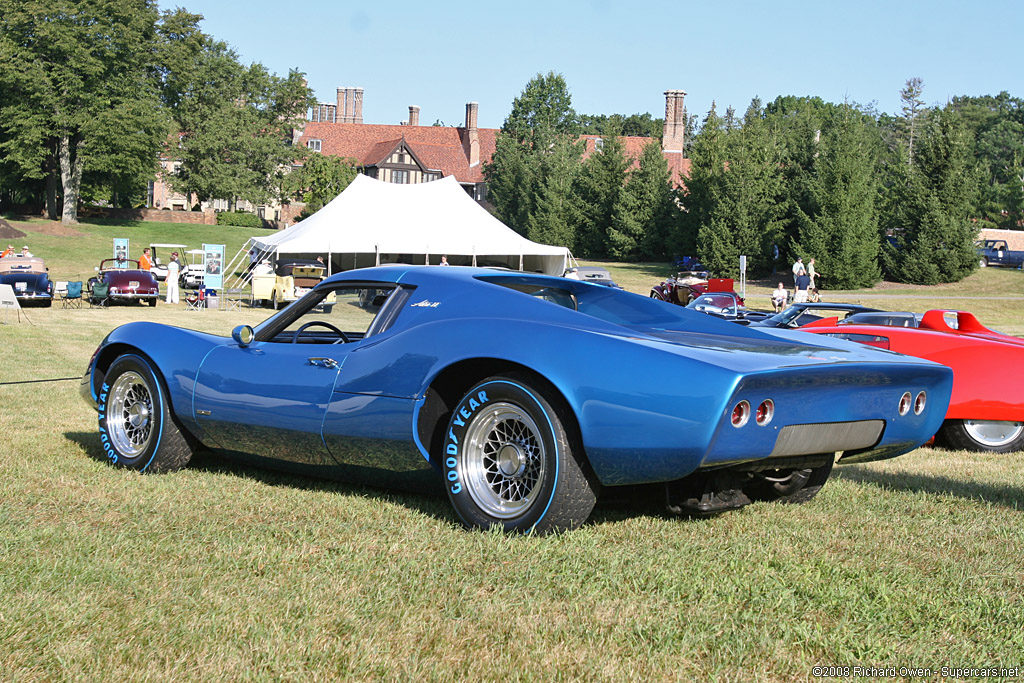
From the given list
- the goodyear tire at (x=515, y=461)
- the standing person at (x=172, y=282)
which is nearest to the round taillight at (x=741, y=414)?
the goodyear tire at (x=515, y=461)

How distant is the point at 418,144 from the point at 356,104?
21.1 metres

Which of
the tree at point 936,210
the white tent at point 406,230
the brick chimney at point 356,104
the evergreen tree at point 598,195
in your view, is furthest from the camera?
the brick chimney at point 356,104

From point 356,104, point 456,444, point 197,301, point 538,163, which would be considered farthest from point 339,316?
point 356,104

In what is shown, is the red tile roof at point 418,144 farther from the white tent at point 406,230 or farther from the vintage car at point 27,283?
the vintage car at point 27,283

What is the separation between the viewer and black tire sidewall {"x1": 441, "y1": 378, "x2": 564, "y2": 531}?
13.7ft

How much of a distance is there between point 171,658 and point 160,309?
2622 cm

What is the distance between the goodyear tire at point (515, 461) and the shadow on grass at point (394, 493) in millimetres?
287

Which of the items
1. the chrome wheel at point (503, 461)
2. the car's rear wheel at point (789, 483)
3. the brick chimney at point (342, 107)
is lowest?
the car's rear wheel at point (789, 483)

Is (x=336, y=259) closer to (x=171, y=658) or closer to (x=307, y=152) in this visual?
(x=171, y=658)

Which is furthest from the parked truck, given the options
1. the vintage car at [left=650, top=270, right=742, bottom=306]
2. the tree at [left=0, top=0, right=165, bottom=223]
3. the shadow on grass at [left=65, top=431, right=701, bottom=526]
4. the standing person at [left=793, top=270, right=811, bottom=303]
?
the shadow on grass at [left=65, top=431, right=701, bottom=526]

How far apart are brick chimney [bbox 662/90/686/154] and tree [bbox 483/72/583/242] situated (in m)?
17.0

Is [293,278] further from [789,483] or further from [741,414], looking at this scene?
[741,414]

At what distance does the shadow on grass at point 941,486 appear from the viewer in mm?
5716

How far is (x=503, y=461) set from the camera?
4.45 meters
